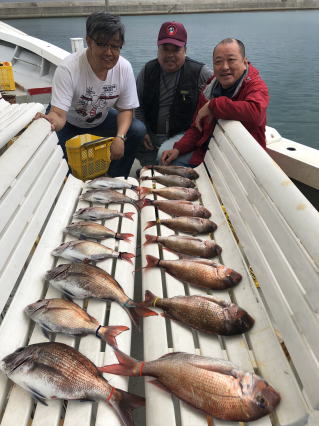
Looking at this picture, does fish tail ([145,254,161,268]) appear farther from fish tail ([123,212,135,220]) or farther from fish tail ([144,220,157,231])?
fish tail ([123,212,135,220])

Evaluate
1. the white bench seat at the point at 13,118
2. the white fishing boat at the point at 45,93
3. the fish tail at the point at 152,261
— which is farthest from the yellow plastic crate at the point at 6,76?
the fish tail at the point at 152,261

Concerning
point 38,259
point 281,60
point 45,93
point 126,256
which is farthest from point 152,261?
point 281,60

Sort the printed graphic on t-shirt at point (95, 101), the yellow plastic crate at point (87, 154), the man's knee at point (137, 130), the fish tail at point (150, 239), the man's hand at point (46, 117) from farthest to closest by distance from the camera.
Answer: the man's knee at point (137, 130) < the yellow plastic crate at point (87, 154) < the printed graphic on t-shirt at point (95, 101) < the man's hand at point (46, 117) < the fish tail at point (150, 239)

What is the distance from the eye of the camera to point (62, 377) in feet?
5.03

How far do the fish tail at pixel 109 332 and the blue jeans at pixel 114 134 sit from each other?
2.77 metres

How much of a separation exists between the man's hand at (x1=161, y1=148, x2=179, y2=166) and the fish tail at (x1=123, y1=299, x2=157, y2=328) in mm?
2234

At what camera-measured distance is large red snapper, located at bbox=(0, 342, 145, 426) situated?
1.49 metres

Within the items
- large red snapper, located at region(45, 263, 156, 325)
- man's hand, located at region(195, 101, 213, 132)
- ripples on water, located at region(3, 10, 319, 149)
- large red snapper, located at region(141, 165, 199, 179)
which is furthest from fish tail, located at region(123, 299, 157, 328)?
ripples on water, located at region(3, 10, 319, 149)

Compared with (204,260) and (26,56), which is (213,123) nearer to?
(204,260)

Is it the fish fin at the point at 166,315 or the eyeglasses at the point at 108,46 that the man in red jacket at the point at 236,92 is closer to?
the eyeglasses at the point at 108,46

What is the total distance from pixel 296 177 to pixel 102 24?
2305mm

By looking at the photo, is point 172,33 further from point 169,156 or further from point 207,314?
point 207,314

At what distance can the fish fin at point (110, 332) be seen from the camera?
1743 millimetres

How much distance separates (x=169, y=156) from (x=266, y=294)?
2362 millimetres
